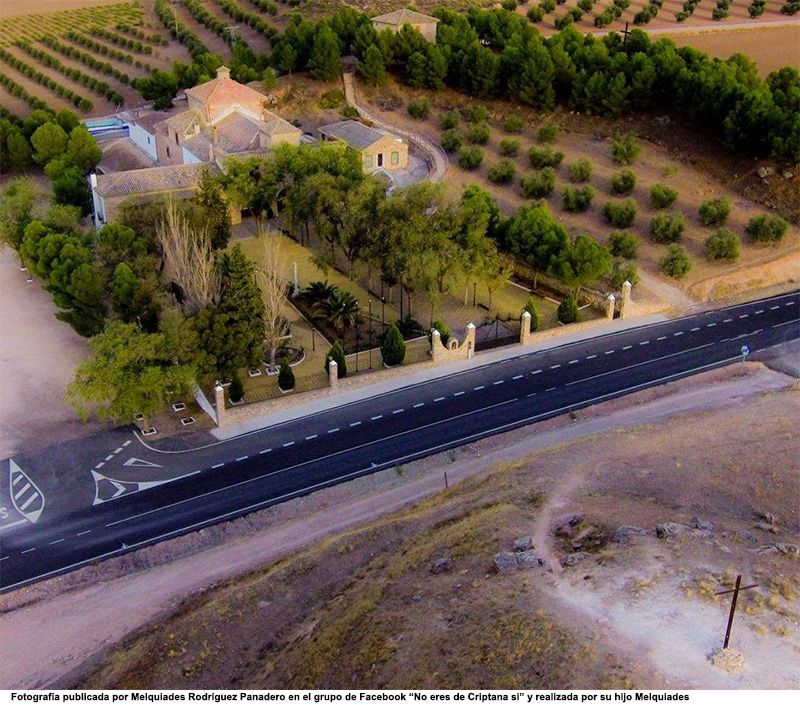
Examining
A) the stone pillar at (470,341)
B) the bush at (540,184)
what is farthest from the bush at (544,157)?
the stone pillar at (470,341)

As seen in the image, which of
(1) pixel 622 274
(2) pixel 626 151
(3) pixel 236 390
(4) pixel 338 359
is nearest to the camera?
(3) pixel 236 390

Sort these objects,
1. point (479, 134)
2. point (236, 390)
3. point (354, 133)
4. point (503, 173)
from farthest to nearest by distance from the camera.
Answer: point (479, 134), point (354, 133), point (503, 173), point (236, 390)

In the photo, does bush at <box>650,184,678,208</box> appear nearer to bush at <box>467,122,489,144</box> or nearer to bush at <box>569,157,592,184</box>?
bush at <box>569,157,592,184</box>

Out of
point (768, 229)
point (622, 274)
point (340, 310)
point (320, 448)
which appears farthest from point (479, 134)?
point (320, 448)

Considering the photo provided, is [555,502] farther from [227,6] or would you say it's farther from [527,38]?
[227,6]

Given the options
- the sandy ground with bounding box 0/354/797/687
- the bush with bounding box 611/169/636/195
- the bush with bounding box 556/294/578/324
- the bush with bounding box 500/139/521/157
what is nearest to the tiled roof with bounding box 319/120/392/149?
the bush with bounding box 500/139/521/157

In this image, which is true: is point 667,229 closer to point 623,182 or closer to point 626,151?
point 623,182

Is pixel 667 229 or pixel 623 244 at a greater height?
pixel 667 229
